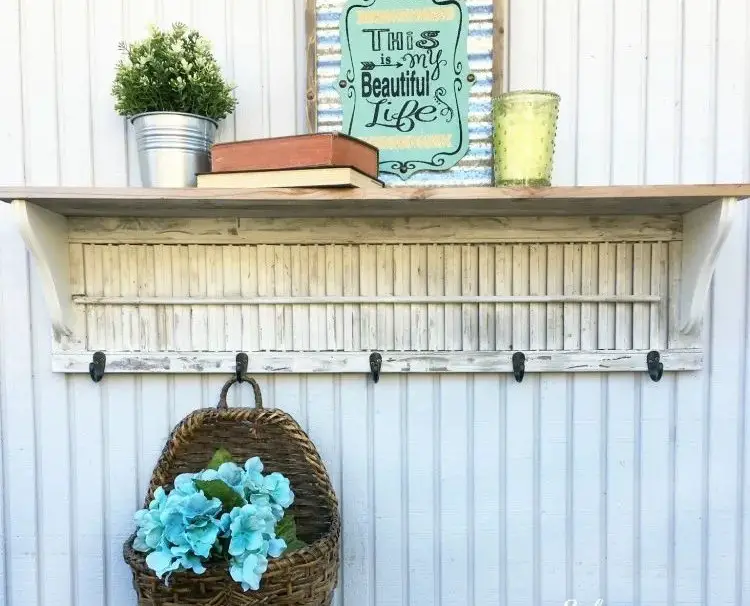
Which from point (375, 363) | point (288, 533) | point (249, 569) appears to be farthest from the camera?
point (375, 363)

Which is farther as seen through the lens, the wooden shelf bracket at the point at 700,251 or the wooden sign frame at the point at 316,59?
the wooden sign frame at the point at 316,59

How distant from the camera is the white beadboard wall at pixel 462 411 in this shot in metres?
1.01

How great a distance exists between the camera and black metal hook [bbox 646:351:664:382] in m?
1.00

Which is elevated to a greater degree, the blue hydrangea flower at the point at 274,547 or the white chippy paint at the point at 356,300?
the white chippy paint at the point at 356,300

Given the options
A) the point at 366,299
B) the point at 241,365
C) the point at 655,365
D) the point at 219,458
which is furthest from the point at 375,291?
the point at 655,365

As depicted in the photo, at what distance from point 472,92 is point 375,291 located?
1.09 feet

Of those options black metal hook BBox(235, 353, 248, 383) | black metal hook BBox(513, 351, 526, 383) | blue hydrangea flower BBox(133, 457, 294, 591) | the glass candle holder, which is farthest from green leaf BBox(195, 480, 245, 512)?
the glass candle holder

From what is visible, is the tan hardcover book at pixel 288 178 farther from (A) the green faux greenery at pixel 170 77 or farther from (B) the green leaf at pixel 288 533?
(B) the green leaf at pixel 288 533

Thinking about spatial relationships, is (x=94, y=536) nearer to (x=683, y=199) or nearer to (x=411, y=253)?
(x=411, y=253)

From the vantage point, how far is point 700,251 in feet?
3.06

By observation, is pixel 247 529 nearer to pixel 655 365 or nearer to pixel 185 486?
pixel 185 486

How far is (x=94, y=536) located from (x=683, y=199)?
1021 mm

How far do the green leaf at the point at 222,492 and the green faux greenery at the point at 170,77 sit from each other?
51 centimetres

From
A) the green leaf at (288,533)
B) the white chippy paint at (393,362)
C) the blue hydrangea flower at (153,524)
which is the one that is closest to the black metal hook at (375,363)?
the white chippy paint at (393,362)
